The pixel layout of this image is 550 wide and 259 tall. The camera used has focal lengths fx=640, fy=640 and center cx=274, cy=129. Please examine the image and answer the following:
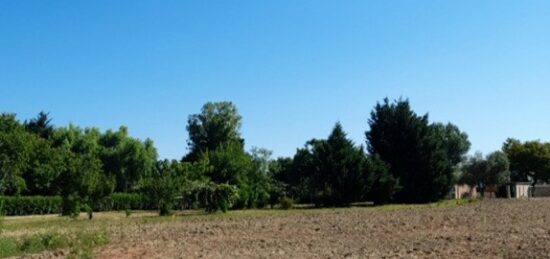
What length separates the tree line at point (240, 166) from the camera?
45.1 metres

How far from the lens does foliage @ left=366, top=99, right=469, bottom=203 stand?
221ft

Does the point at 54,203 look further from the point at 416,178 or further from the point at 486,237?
the point at 486,237

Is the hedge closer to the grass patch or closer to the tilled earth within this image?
the tilled earth

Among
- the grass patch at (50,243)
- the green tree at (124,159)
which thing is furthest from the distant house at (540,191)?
the grass patch at (50,243)

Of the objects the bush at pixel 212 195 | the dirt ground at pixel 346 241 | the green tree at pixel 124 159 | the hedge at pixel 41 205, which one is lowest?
the dirt ground at pixel 346 241

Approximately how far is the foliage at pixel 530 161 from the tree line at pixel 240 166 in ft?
0.62

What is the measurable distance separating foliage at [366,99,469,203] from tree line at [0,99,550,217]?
0.11 m

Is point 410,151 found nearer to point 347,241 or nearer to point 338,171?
point 338,171

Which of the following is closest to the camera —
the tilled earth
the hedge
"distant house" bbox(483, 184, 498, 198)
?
the tilled earth

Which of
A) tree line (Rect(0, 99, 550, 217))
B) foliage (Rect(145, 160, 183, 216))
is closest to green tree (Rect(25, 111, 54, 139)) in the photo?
tree line (Rect(0, 99, 550, 217))

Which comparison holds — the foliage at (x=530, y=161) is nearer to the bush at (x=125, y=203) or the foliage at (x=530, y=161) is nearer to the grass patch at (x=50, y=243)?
the bush at (x=125, y=203)

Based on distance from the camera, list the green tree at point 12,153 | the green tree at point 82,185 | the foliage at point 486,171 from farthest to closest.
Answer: the foliage at point 486,171, the green tree at point 12,153, the green tree at point 82,185

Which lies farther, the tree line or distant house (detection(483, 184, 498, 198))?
distant house (detection(483, 184, 498, 198))

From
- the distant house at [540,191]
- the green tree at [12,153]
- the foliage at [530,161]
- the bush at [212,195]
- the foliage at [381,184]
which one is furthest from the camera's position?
the foliage at [530,161]
